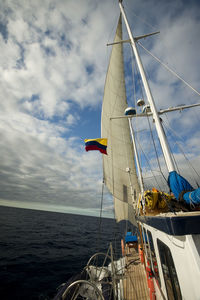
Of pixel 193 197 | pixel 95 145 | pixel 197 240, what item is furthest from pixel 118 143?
pixel 197 240

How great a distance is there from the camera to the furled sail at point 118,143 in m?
10.3

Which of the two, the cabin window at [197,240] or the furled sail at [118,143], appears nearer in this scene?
the cabin window at [197,240]

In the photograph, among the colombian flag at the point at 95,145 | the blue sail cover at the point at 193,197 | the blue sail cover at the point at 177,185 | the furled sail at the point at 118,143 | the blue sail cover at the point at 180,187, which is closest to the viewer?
the blue sail cover at the point at 193,197

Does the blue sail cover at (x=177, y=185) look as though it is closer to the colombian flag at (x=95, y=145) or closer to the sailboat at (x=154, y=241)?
the sailboat at (x=154, y=241)

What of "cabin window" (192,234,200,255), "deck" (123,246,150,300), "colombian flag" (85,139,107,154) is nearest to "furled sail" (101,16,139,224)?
"colombian flag" (85,139,107,154)

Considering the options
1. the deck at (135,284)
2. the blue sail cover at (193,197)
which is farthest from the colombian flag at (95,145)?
the deck at (135,284)

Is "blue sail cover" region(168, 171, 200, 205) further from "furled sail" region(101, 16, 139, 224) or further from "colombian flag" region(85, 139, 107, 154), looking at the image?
"furled sail" region(101, 16, 139, 224)

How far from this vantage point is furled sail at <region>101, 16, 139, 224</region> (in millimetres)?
10305

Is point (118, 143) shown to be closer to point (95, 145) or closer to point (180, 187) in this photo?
point (95, 145)

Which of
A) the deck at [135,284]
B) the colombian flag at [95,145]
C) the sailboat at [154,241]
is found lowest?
the deck at [135,284]

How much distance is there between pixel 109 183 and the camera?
9.65 metres

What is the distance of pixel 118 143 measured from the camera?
12.7 m

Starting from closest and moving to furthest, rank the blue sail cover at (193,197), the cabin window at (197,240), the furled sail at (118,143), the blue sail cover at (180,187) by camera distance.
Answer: the cabin window at (197,240)
the blue sail cover at (193,197)
the blue sail cover at (180,187)
the furled sail at (118,143)

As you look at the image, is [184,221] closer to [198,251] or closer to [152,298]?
[198,251]
